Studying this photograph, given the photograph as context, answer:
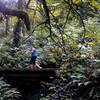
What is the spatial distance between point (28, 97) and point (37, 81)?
2.70 feet

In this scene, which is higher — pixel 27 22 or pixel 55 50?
pixel 27 22

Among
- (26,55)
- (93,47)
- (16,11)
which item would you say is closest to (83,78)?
(93,47)

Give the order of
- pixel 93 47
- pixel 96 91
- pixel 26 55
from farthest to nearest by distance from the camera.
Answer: pixel 26 55 < pixel 93 47 < pixel 96 91

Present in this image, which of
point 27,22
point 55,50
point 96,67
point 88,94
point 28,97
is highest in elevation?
point 27,22

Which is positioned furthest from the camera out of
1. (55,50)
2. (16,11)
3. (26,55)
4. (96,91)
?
(26,55)

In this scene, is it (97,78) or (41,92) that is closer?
(97,78)

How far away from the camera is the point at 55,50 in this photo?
3061mm

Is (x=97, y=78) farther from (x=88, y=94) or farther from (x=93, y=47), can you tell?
(x=93, y=47)

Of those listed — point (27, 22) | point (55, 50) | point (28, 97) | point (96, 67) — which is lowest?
point (28, 97)

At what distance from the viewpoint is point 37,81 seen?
37.2 feet

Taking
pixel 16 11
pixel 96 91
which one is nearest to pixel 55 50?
pixel 16 11

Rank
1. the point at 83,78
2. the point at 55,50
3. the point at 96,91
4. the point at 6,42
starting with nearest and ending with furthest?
the point at 55,50
the point at 96,91
the point at 83,78
the point at 6,42

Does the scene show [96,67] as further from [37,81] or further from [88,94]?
[37,81]

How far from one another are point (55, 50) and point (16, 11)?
65cm
